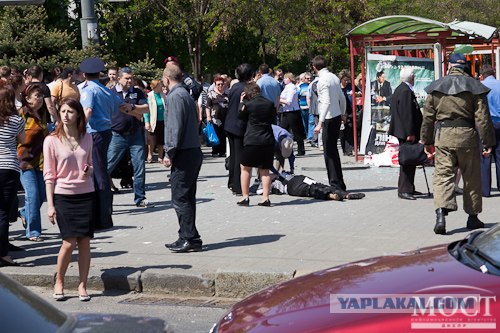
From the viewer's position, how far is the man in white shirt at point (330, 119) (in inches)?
534

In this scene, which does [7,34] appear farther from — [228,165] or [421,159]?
[421,159]

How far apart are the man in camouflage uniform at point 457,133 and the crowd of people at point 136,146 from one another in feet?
0.04

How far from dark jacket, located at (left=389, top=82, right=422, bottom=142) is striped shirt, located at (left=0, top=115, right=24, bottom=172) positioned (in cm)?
570

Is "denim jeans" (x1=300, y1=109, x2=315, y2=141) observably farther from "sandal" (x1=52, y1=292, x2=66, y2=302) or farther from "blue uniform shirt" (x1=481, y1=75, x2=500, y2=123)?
"sandal" (x1=52, y1=292, x2=66, y2=302)

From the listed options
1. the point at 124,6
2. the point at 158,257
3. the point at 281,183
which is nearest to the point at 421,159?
the point at 281,183

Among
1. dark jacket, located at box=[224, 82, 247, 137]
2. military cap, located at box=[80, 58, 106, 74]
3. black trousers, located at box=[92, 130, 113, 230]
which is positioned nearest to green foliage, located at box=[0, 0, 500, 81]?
dark jacket, located at box=[224, 82, 247, 137]

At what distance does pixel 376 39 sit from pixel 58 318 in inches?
585

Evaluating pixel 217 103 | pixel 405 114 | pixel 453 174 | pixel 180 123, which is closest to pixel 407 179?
pixel 405 114

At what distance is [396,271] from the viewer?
4.85 metres

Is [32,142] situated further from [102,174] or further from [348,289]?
[348,289]

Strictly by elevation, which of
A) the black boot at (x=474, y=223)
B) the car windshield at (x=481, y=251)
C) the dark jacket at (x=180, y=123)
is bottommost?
the black boot at (x=474, y=223)

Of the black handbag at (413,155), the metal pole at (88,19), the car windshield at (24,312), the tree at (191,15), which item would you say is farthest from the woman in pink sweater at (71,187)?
the tree at (191,15)

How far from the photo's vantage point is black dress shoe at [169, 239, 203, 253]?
989 cm

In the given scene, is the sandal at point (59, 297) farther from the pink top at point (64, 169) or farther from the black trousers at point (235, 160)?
the black trousers at point (235, 160)
